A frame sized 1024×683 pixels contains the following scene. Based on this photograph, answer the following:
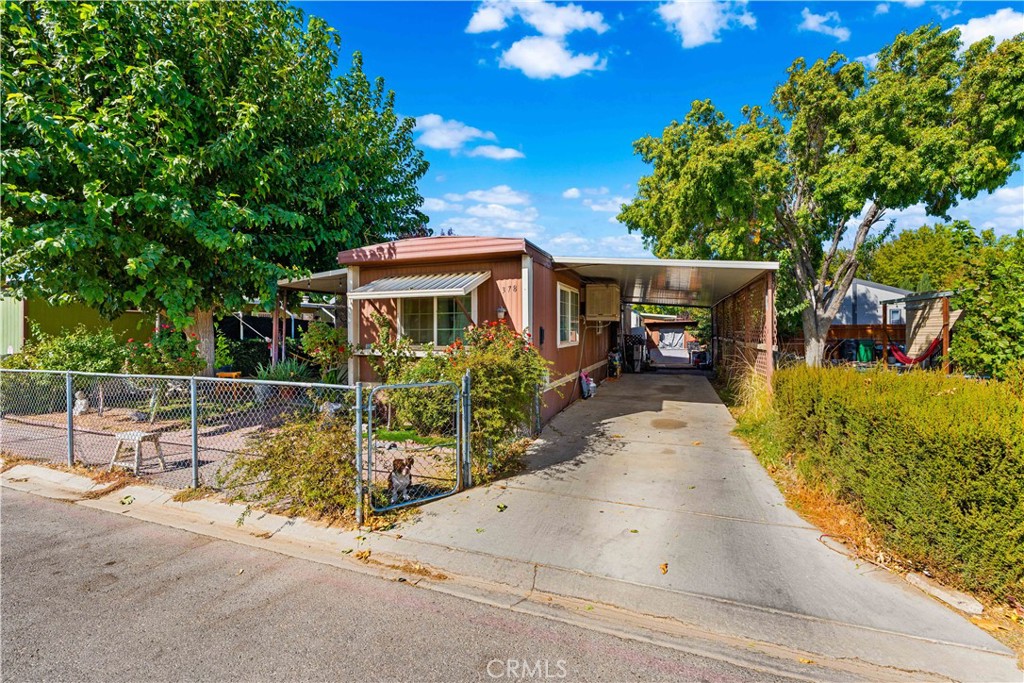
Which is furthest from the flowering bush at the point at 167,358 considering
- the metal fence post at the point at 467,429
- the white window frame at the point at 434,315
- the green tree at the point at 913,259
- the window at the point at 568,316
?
the green tree at the point at 913,259

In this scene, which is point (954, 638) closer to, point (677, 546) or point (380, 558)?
point (677, 546)

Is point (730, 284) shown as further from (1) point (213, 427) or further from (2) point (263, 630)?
(1) point (213, 427)

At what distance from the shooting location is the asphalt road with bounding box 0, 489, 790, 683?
239 centimetres

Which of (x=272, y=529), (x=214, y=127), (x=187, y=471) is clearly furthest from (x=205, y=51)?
(x=272, y=529)

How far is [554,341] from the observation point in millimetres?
8594

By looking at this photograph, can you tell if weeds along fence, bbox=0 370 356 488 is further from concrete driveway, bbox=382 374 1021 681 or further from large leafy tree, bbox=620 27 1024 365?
large leafy tree, bbox=620 27 1024 365

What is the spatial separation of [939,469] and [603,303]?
27.7 feet

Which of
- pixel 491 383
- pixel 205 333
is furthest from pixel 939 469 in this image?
pixel 205 333

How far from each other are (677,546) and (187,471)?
18.1 feet

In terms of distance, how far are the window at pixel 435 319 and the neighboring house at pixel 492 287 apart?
18 millimetres

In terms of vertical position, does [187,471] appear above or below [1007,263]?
below

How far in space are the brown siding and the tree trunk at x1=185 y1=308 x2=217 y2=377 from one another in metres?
6.54

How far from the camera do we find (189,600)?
9.96 ft

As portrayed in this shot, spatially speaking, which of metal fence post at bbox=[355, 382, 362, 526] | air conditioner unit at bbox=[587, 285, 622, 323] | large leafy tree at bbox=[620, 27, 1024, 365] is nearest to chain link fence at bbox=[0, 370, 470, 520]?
metal fence post at bbox=[355, 382, 362, 526]
